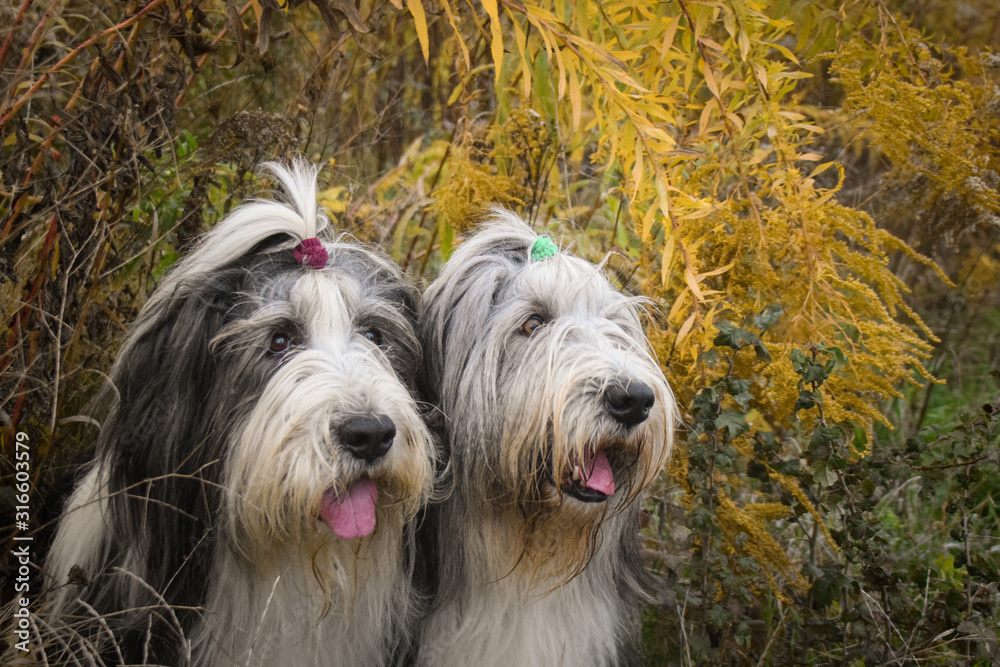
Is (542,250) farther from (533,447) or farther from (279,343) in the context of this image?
(279,343)

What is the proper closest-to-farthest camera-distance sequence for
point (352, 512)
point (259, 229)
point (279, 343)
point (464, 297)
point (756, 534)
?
point (352, 512) < point (279, 343) < point (259, 229) < point (464, 297) < point (756, 534)

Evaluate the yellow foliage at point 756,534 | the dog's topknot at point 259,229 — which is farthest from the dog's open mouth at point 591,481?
the dog's topknot at point 259,229

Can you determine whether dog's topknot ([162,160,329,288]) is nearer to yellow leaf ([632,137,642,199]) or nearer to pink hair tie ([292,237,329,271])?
pink hair tie ([292,237,329,271])

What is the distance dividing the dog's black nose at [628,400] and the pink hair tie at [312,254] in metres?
0.78

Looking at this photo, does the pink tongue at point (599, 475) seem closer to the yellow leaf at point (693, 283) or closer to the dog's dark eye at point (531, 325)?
the dog's dark eye at point (531, 325)

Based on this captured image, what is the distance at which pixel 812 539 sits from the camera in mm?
2705

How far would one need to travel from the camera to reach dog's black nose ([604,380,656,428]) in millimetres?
1999

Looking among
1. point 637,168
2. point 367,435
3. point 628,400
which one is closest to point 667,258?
point 637,168

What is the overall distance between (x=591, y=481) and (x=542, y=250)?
0.64 metres

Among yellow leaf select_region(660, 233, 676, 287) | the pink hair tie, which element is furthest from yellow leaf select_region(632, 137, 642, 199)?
the pink hair tie

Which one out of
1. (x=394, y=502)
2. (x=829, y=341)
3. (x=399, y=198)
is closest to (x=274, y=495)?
(x=394, y=502)

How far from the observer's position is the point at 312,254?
2137 mm

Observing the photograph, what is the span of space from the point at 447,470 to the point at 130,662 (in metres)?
0.92

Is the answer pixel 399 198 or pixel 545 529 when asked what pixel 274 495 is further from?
pixel 399 198
